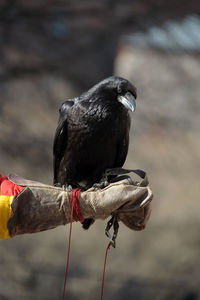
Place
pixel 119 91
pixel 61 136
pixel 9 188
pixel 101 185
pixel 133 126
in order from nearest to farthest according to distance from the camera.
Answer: pixel 9 188, pixel 101 185, pixel 119 91, pixel 61 136, pixel 133 126

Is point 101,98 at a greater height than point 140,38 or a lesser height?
lesser

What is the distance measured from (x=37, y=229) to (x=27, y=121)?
15.3 feet

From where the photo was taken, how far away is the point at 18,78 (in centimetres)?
674

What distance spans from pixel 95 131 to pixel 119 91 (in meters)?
0.33

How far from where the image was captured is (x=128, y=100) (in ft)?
9.41

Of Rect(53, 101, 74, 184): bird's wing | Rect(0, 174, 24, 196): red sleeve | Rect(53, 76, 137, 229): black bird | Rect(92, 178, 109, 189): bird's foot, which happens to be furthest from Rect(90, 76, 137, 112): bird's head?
Rect(0, 174, 24, 196): red sleeve

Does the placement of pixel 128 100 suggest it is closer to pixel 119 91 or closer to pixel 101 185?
pixel 119 91

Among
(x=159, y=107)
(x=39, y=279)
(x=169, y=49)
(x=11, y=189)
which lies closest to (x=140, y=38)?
(x=169, y=49)

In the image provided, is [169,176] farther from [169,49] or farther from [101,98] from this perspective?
[101,98]

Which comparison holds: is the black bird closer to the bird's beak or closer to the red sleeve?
the bird's beak

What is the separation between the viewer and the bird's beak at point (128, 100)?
2808mm

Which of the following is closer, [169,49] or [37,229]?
[37,229]

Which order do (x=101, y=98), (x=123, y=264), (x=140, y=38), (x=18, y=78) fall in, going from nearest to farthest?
(x=101, y=98), (x=18, y=78), (x=123, y=264), (x=140, y=38)

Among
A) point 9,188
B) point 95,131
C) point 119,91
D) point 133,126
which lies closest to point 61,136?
point 95,131
